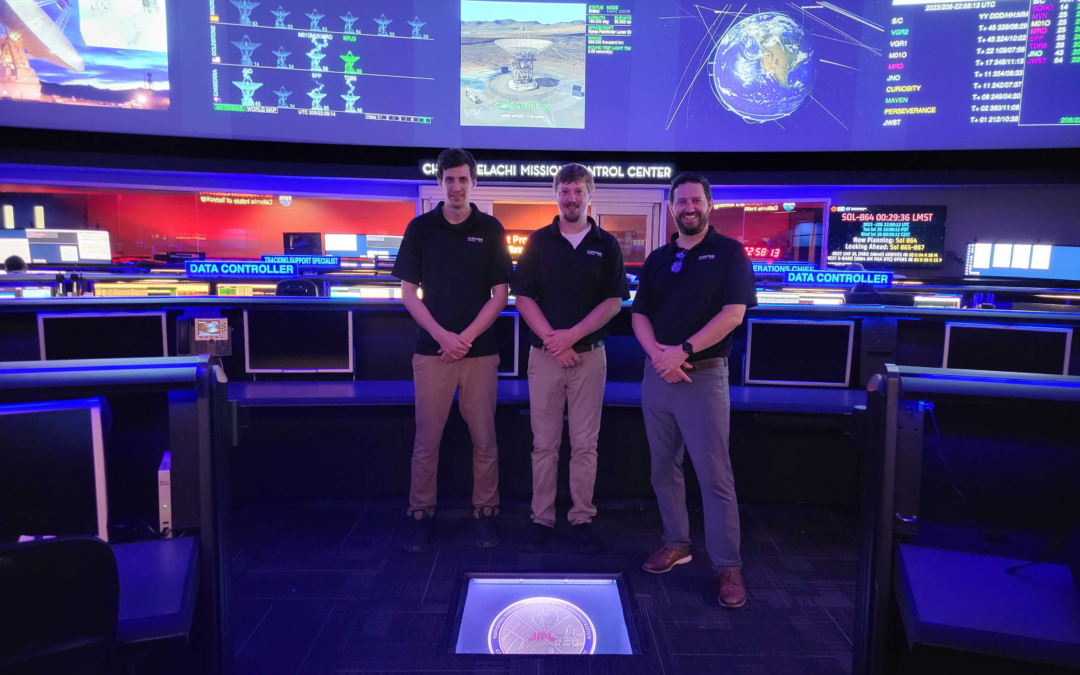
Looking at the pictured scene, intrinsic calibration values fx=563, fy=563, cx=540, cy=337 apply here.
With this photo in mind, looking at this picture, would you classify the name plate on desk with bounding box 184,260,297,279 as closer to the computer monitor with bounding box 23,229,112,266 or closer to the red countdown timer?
the computer monitor with bounding box 23,229,112,266

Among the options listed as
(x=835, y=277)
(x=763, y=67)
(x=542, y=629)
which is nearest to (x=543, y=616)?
(x=542, y=629)

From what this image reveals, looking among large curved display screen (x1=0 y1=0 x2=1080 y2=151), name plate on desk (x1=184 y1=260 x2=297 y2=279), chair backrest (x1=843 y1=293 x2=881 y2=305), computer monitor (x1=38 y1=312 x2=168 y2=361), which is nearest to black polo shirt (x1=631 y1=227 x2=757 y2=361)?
chair backrest (x1=843 y1=293 x2=881 y2=305)

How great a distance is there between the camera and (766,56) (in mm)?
6227

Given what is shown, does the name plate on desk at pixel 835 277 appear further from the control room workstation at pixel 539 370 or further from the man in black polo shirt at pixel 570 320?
the man in black polo shirt at pixel 570 320

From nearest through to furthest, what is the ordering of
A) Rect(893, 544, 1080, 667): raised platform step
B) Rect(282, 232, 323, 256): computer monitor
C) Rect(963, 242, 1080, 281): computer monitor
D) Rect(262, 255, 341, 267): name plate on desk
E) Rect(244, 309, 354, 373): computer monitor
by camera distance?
Rect(893, 544, 1080, 667): raised platform step, Rect(244, 309, 354, 373): computer monitor, Rect(262, 255, 341, 267): name plate on desk, Rect(282, 232, 323, 256): computer monitor, Rect(963, 242, 1080, 281): computer monitor

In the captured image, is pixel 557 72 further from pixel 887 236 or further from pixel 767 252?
pixel 887 236

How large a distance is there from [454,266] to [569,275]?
1.66 feet

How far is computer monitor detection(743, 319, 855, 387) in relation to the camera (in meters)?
2.95

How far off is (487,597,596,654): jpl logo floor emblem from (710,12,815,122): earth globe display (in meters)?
5.97

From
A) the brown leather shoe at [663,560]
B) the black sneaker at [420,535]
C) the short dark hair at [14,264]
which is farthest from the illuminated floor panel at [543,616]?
the short dark hair at [14,264]

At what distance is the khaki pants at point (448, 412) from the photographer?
2494 mm

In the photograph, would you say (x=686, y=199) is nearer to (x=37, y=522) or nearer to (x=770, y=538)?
(x=770, y=538)

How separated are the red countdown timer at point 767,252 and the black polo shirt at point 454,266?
7142 millimetres

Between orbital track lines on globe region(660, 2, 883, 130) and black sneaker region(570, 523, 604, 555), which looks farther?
orbital track lines on globe region(660, 2, 883, 130)
